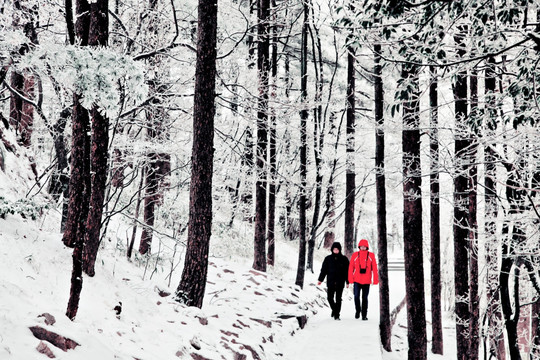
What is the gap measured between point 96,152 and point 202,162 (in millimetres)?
1803

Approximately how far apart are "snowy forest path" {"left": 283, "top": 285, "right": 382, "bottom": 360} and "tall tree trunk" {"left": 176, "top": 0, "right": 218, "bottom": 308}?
92.6 inches

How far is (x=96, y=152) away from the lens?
21.0 ft

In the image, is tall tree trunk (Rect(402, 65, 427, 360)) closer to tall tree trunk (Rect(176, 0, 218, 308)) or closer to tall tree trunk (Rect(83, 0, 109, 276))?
tall tree trunk (Rect(176, 0, 218, 308))

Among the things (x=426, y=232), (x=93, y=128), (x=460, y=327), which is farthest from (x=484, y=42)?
(x=426, y=232)

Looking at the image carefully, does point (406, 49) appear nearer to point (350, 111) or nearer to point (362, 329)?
point (362, 329)

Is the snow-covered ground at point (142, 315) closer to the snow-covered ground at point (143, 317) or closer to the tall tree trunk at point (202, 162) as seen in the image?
the snow-covered ground at point (143, 317)

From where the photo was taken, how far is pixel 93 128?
20.6ft

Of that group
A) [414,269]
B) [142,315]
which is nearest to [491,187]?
[414,269]

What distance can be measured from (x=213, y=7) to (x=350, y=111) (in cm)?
1145

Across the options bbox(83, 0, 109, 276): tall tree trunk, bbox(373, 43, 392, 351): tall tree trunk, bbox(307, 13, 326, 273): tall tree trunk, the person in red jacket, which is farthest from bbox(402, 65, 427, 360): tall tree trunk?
bbox(83, 0, 109, 276): tall tree trunk

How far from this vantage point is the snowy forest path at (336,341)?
8.34 m

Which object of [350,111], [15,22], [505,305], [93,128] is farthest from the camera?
[350,111]

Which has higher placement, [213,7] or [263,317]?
[213,7]

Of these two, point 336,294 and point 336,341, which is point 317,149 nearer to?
point 336,294
